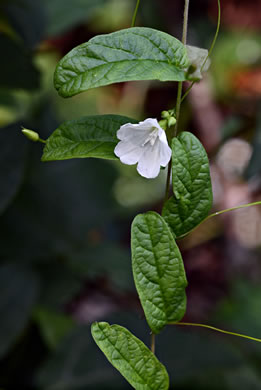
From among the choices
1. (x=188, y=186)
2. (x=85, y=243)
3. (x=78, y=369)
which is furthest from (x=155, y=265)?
(x=85, y=243)

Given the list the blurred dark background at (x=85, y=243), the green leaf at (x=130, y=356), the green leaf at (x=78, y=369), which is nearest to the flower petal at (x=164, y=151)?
the green leaf at (x=130, y=356)

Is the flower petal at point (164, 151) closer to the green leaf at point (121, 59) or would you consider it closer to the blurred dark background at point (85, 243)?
the green leaf at point (121, 59)

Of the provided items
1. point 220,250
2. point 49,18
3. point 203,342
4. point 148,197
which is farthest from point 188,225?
point 220,250

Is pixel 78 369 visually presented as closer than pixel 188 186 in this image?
No

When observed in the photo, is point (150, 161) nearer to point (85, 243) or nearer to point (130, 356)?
point (130, 356)

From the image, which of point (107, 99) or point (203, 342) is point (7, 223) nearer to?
point (203, 342)

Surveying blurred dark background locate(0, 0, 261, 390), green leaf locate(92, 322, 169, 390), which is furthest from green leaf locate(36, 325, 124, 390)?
green leaf locate(92, 322, 169, 390)

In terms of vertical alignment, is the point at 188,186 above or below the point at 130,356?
above
